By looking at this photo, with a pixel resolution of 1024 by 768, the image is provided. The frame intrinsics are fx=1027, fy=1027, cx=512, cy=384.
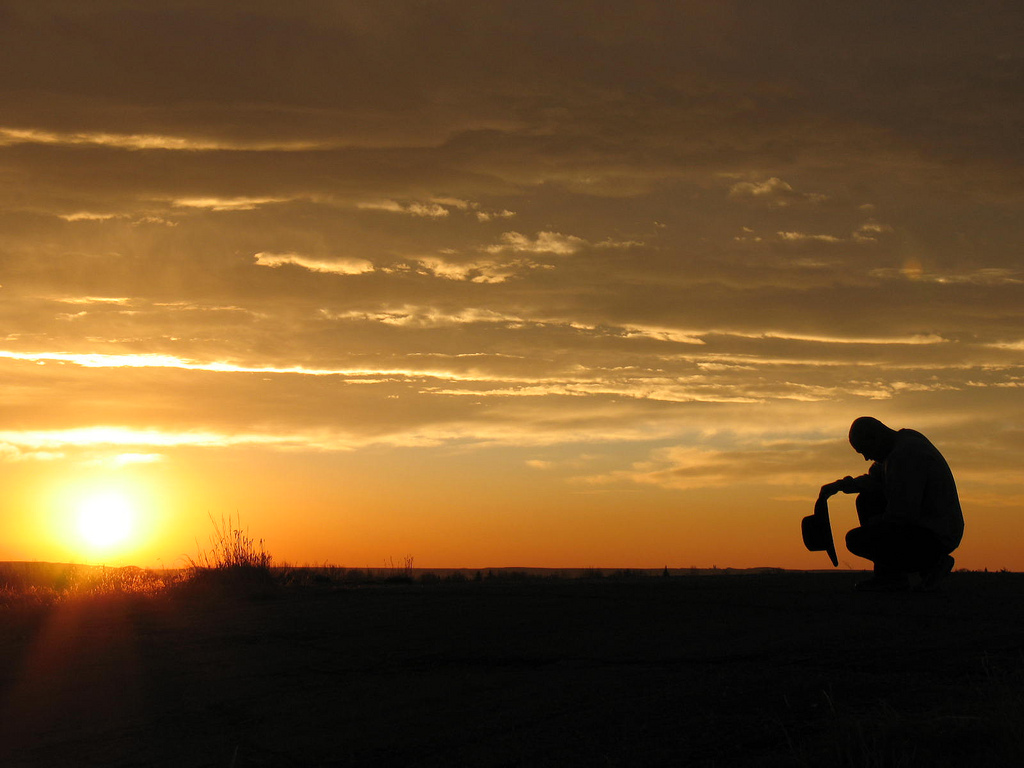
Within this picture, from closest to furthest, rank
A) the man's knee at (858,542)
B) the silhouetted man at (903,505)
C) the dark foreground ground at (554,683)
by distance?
the dark foreground ground at (554,683) → the silhouetted man at (903,505) → the man's knee at (858,542)

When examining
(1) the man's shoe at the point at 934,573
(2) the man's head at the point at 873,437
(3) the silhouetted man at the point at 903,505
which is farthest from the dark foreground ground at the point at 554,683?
(2) the man's head at the point at 873,437

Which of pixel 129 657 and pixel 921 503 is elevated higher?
pixel 921 503

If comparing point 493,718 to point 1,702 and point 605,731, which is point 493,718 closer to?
point 605,731

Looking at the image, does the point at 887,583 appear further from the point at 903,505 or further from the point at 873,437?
the point at 873,437

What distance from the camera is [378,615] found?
10.9 metres

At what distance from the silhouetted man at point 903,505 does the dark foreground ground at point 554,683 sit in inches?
15.7

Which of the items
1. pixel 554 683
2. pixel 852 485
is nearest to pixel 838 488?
pixel 852 485

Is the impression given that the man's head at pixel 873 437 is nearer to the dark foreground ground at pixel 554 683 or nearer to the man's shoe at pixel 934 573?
the man's shoe at pixel 934 573

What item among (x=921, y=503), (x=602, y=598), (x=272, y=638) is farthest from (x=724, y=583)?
(x=272, y=638)

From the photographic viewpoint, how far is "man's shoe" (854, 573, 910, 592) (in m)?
10.1

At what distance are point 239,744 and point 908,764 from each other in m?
4.07

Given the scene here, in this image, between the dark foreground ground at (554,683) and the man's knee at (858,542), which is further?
the man's knee at (858,542)

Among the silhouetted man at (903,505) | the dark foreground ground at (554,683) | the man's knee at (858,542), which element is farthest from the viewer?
the man's knee at (858,542)

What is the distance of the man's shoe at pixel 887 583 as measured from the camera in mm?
10125
